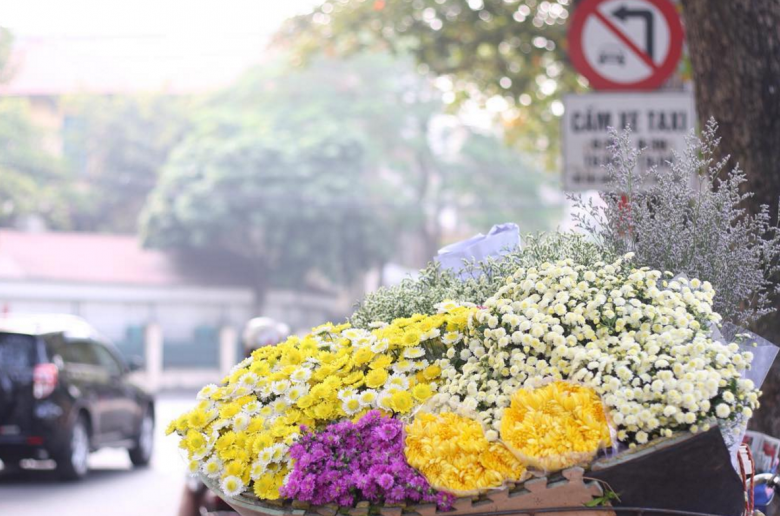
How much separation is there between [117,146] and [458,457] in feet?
176

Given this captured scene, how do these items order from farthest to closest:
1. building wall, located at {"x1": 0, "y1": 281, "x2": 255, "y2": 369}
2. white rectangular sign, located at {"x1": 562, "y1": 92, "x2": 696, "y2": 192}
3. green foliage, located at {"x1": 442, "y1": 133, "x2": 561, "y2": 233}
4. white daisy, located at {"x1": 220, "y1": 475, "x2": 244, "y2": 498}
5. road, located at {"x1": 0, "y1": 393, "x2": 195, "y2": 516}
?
green foliage, located at {"x1": 442, "y1": 133, "x2": 561, "y2": 233}, building wall, located at {"x1": 0, "y1": 281, "x2": 255, "y2": 369}, road, located at {"x1": 0, "y1": 393, "x2": 195, "y2": 516}, white rectangular sign, located at {"x1": 562, "y1": 92, "x2": 696, "y2": 192}, white daisy, located at {"x1": 220, "y1": 475, "x2": 244, "y2": 498}

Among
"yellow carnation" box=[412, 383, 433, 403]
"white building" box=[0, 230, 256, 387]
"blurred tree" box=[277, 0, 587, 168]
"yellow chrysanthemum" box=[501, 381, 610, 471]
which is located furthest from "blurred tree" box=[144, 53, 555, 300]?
"yellow chrysanthemum" box=[501, 381, 610, 471]

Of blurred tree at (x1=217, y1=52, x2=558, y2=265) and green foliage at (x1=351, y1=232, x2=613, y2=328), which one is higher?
blurred tree at (x1=217, y1=52, x2=558, y2=265)

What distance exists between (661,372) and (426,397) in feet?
1.75

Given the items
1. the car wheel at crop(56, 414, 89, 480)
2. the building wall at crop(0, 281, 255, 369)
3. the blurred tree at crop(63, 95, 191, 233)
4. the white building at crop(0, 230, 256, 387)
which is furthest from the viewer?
the blurred tree at crop(63, 95, 191, 233)

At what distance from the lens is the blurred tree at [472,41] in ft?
44.1

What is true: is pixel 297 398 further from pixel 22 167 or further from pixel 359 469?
pixel 22 167

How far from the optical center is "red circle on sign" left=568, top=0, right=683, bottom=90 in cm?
756

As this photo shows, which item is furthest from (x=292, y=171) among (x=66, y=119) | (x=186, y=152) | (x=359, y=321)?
(x=359, y=321)

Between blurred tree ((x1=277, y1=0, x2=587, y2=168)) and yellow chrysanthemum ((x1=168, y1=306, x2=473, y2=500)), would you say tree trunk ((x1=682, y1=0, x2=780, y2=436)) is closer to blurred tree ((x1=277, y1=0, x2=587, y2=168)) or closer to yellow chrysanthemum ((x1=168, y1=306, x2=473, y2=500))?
yellow chrysanthemum ((x1=168, y1=306, x2=473, y2=500))

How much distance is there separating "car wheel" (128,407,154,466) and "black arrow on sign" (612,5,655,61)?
398 inches

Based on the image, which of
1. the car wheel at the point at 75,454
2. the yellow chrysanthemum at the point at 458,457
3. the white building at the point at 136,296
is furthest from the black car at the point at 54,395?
the white building at the point at 136,296

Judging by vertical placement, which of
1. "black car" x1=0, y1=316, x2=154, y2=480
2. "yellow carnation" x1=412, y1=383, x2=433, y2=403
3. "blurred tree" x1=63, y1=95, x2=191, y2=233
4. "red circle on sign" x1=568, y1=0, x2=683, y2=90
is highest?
"blurred tree" x1=63, y1=95, x2=191, y2=233

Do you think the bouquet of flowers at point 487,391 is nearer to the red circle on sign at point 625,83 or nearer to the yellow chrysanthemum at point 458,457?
the yellow chrysanthemum at point 458,457
